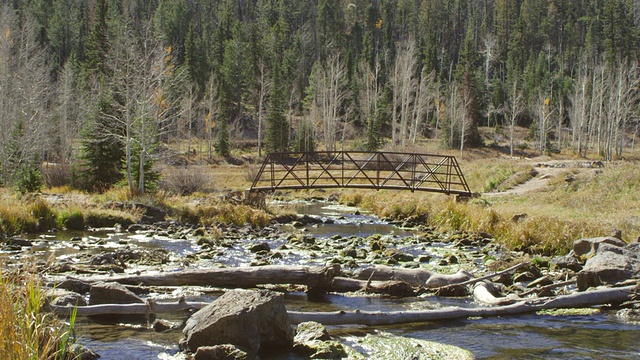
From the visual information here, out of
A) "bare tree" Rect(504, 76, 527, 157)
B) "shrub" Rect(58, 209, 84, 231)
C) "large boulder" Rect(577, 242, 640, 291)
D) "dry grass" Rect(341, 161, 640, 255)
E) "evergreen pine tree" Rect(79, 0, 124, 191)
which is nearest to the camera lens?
"large boulder" Rect(577, 242, 640, 291)

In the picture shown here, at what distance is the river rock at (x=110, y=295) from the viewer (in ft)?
32.6

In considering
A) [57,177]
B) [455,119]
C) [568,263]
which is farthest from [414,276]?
[455,119]

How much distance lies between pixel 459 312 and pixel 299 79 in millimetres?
84891

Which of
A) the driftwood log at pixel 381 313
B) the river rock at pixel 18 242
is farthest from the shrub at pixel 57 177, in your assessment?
the driftwood log at pixel 381 313

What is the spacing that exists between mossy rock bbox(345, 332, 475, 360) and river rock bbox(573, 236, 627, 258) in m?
7.33

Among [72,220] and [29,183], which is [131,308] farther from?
[29,183]

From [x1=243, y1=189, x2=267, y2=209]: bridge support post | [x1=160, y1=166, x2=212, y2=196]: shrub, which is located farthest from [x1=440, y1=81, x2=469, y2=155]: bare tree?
[x1=243, y1=189, x2=267, y2=209]: bridge support post

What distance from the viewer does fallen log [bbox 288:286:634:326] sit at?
9.15 meters

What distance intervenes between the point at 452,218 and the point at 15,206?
16.0m

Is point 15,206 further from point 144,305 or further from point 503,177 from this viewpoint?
point 503,177

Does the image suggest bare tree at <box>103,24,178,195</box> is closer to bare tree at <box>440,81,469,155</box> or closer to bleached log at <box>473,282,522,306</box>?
bleached log at <box>473,282,522,306</box>

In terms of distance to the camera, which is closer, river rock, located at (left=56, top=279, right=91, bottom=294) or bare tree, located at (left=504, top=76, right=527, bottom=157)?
river rock, located at (left=56, top=279, right=91, bottom=294)

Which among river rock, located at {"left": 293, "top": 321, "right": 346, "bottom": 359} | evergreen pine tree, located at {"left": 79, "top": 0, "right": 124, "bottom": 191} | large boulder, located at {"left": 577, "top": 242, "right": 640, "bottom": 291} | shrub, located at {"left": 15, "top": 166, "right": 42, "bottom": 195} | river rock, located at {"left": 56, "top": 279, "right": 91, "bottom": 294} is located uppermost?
evergreen pine tree, located at {"left": 79, "top": 0, "right": 124, "bottom": 191}

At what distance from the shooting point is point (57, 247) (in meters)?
16.8
